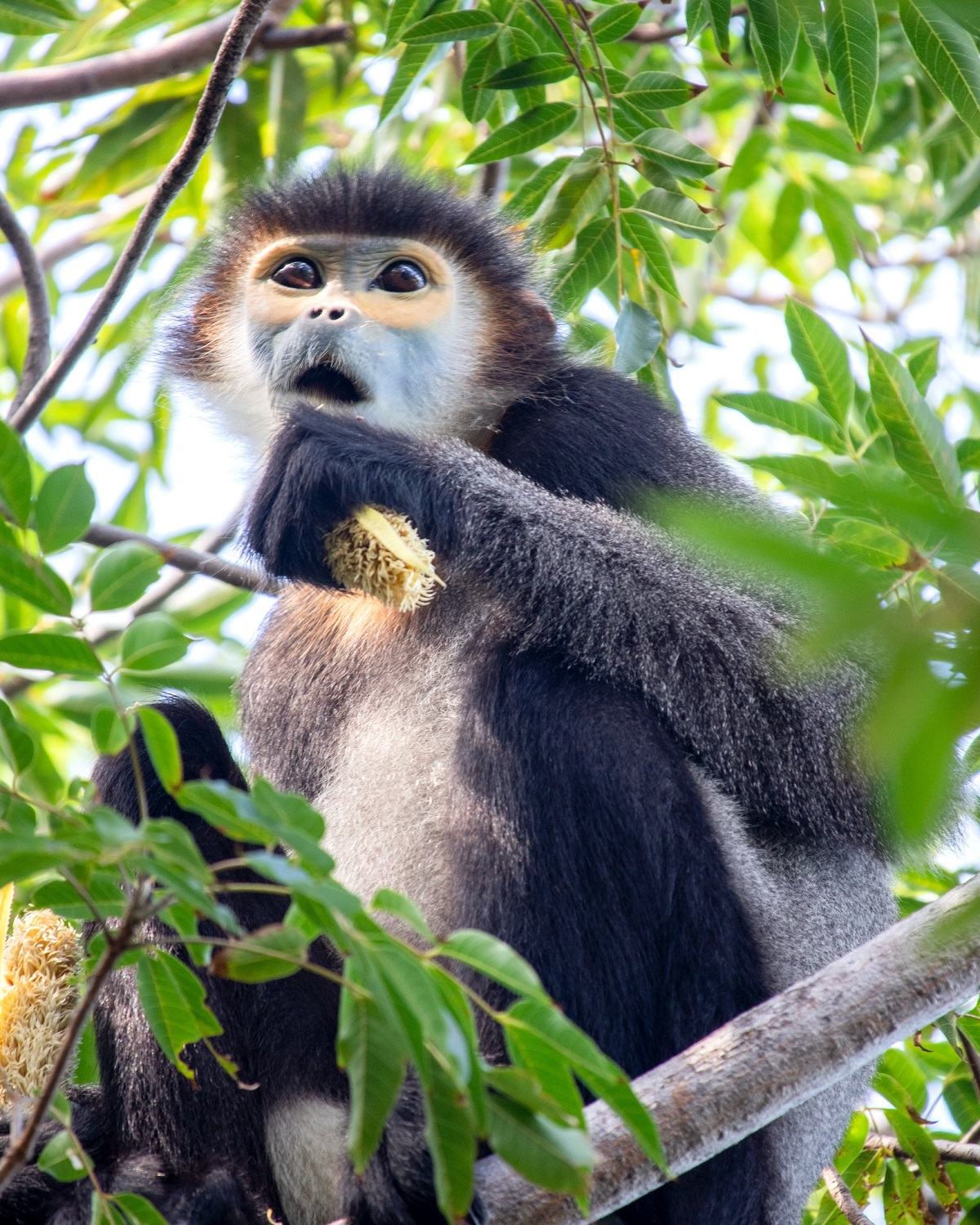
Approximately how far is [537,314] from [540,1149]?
11.7ft

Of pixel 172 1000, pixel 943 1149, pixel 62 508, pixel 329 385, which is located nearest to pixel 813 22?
pixel 329 385

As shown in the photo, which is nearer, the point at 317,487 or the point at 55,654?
the point at 55,654

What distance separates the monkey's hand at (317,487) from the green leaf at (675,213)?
110cm

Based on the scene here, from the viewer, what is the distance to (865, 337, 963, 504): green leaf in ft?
8.86

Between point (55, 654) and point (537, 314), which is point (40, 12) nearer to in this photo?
point (537, 314)

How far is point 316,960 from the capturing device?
10.2ft

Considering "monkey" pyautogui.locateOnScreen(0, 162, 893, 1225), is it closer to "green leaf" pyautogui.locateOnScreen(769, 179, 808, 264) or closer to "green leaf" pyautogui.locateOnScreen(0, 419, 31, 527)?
"green leaf" pyautogui.locateOnScreen(0, 419, 31, 527)

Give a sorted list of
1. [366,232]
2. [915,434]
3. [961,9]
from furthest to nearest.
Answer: [366,232], [915,434], [961,9]

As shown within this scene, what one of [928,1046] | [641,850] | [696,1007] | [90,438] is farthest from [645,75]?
[90,438]

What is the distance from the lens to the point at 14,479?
2.00 metres

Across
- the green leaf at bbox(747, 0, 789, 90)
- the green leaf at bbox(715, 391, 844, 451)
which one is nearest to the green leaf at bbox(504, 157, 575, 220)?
the green leaf at bbox(747, 0, 789, 90)

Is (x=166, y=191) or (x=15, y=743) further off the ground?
(x=166, y=191)

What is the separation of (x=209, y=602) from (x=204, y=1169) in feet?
11.0

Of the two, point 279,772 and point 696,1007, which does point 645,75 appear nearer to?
point 279,772
